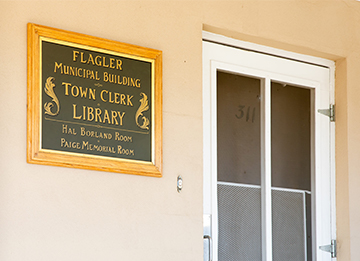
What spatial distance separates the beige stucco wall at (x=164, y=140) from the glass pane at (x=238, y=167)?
0.21m

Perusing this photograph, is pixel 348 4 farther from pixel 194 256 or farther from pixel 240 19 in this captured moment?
pixel 194 256

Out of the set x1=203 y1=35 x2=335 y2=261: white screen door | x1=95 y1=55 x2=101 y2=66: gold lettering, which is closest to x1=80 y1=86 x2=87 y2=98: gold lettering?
x1=95 y1=55 x2=101 y2=66: gold lettering

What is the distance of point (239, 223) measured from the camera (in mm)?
2863

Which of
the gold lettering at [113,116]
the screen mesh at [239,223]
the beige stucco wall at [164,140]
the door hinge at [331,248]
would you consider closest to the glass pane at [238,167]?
the screen mesh at [239,223]

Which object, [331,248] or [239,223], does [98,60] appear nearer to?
[239,223]

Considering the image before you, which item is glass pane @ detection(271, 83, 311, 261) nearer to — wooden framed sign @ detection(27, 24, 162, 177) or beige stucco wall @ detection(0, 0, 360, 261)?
beige stucco wall @ detection(0, 0, 360, 261)

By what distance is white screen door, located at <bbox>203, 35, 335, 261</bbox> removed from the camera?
2822mm

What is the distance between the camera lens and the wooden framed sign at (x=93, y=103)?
2.29 metres

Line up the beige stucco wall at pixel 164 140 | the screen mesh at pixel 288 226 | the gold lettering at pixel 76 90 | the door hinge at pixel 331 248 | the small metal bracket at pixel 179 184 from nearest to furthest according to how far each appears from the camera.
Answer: the beige stucco wall at pixel 164 140 → the gold lettering at pixel 76 90 → the small metal bracket at pixel 179 184 → the screen mesh at pixel 288 226 → the door hinge at pixel 331 248

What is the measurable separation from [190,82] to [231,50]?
38cm

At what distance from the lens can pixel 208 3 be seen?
2824mm

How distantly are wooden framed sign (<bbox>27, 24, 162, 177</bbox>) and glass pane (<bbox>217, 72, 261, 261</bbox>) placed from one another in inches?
17.0

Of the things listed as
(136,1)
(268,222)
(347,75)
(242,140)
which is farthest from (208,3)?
(268,222)

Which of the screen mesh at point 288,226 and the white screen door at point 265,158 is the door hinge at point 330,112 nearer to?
the white screen door at point 265,158
